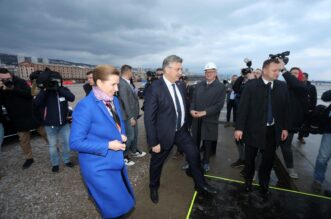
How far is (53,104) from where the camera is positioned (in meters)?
3.88

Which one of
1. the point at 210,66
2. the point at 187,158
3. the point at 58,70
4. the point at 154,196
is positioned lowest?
the point at 154,196

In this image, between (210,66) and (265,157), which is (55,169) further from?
(265,157)

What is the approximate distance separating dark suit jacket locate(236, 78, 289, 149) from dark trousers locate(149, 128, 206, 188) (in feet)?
2.88

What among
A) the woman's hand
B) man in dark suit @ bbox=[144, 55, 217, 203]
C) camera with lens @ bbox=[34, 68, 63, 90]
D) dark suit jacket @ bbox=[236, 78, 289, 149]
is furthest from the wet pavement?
camera with lens @ bbox=[34, 68, 63, 90]

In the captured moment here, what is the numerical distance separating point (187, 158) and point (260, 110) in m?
1.35

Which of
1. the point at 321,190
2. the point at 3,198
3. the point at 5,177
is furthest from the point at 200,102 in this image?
the point at 5,177

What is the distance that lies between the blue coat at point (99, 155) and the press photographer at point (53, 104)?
2.49 meters

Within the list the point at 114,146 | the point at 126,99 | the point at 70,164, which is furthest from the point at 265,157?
the point at 70,164

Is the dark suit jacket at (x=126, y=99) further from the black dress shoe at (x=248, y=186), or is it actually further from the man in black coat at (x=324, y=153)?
the man in black coat at (x=324, y=153)

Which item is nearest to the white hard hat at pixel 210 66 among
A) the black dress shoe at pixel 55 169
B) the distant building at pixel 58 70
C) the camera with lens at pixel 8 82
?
the black dress shoe at pixel 55 169

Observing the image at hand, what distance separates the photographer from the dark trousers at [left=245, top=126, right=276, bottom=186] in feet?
9.93

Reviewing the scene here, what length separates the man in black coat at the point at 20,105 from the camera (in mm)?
3896

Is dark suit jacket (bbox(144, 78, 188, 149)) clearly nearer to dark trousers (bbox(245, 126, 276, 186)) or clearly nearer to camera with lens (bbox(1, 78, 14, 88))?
dark trousers (bbox(245, 126, 276, 186))

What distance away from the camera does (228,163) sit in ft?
14.5
